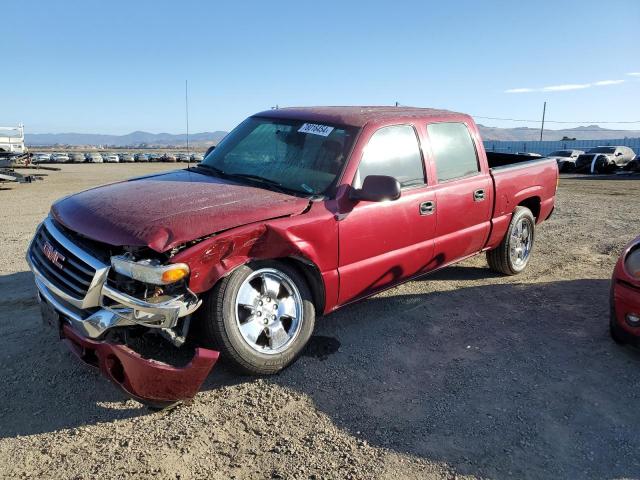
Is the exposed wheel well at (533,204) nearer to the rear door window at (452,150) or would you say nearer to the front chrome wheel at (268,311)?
the rear door window at (452,150)

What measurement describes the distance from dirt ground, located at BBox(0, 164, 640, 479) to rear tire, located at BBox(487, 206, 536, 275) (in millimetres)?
913

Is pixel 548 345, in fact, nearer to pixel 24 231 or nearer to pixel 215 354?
pixel 215 354

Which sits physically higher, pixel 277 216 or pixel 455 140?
pixel 455 140

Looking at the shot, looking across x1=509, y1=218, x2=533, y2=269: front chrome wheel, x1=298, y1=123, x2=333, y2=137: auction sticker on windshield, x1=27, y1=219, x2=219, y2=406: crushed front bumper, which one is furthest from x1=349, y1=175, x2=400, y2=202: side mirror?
x1=509, y1=218, x2=533, y2=269: front chrome wheel

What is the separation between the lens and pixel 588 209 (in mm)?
10758

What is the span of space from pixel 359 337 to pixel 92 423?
1948mm

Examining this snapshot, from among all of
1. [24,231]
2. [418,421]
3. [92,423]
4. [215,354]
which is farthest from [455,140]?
[24,231]

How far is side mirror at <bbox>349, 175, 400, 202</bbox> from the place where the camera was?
11.2ft

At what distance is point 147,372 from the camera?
257cm

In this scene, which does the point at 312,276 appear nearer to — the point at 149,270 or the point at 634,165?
the point at 149,270

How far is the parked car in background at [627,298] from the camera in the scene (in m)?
3.43

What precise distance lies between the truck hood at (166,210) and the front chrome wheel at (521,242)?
307 cm

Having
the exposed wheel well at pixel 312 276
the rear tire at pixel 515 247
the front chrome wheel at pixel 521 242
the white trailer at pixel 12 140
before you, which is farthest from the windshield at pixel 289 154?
the white trailer at pixel 12 140

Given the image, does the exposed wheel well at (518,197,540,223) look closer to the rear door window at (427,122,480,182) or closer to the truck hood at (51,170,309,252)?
the rear door window at (427,122,480,182)
